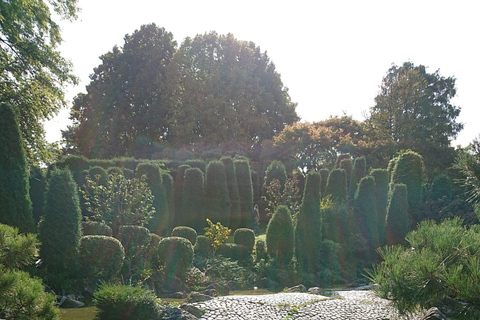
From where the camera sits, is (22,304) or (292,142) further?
(292,142)

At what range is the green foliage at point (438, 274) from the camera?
316 centimetres

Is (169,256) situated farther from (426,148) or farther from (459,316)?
(426,148)

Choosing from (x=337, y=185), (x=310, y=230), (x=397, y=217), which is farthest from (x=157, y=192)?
(x=397, y=217)

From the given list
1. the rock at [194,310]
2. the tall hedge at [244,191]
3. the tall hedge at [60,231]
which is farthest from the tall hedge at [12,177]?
the tall hedge at [244,191]

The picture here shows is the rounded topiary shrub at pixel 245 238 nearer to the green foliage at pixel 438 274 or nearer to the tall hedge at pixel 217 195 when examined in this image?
the tall hedge at pixel 217 195

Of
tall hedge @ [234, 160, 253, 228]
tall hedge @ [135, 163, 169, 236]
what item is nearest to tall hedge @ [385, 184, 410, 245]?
tall hedge @ [234, 160, 253, 228]

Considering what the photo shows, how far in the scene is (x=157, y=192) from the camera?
17.8m

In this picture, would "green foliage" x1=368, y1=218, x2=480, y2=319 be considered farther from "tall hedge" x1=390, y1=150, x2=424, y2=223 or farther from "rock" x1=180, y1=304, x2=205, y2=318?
"tall hedge" x1=390, y1=150, x2=424, y2=223

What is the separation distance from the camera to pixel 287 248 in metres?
14.8

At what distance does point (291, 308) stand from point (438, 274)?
5377 mm

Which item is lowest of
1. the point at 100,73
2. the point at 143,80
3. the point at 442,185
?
the point at 442,185

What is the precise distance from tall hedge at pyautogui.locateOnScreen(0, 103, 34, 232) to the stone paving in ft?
16.0

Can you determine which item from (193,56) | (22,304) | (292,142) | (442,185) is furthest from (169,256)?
(193,56)

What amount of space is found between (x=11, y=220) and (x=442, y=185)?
793 inches
